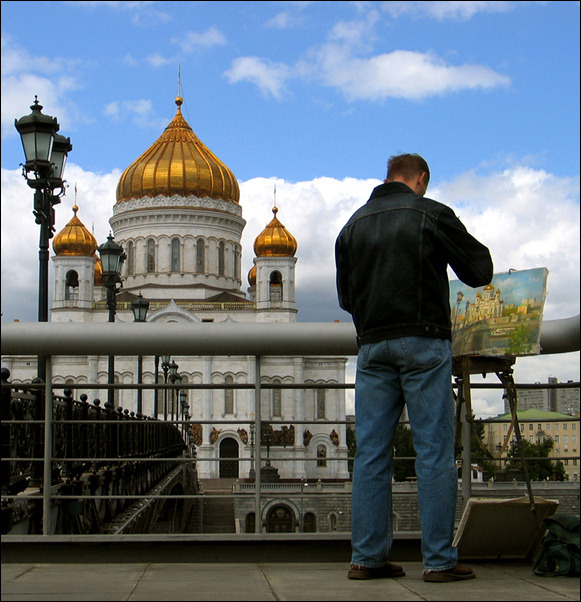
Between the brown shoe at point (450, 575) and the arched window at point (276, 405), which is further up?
the arched window at point (276, 405)

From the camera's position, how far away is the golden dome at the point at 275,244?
2707 inches

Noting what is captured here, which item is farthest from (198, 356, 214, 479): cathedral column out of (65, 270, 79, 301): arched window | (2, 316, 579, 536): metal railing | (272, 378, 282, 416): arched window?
(2, 316, 579, 536): metal railing

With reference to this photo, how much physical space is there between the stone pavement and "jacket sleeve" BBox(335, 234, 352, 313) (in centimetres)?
119

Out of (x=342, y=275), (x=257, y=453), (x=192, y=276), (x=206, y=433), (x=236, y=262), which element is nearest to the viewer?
(x=342, y=275)

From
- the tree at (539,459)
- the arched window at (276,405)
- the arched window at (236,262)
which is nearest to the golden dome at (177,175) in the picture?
the arched window at (236,262)

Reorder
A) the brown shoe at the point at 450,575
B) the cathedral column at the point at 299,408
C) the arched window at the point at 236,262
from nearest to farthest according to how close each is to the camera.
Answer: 1. the brown shoe at the point at 450,575
2. the cathedral column at the point at 299,408
3. the arched window at the point at 236,262

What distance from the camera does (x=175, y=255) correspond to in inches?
2749

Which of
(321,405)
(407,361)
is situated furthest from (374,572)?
(321,405)

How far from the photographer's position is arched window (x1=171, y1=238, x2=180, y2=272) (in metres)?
69.6

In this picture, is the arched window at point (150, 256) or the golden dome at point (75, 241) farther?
the arched window at point (150, 256)

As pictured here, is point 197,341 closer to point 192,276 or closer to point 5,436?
point 5,436

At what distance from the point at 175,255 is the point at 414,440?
66.5m

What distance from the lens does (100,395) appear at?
64.1 meters

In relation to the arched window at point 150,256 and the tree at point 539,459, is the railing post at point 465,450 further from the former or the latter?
the arched window at point 150,256
